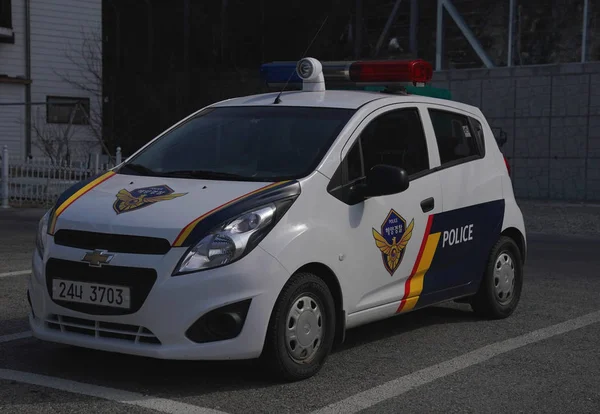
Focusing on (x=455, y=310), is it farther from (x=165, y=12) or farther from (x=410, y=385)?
(x=165, y=12)

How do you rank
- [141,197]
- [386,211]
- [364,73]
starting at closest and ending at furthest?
[141,197], [386,211], [364,73]

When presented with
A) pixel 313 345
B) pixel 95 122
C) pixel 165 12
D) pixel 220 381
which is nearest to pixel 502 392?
pixel 313 345

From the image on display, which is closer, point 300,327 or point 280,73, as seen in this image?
point 300,327

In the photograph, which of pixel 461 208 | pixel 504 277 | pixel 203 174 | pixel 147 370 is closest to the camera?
pixel 147 370

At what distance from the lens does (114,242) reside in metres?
5.22

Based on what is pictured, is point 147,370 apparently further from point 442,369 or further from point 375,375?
point 442,369

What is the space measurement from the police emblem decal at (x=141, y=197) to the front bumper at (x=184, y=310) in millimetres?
346

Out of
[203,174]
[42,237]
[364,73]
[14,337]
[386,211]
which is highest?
[364,73]

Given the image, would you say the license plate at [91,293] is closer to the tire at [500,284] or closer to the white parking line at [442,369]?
the white parking line at [442,369]

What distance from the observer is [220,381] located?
548cm

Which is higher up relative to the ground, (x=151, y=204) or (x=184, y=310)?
(x=151, y=204)

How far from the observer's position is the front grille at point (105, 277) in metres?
5.11

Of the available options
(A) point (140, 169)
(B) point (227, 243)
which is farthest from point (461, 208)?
(B) point (227, 243)

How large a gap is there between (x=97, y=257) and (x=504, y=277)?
3629 mm
